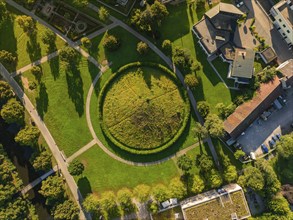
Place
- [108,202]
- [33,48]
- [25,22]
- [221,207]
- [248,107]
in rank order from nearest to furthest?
1. [221,207]
2. [108,202]
3. [248,107]
4. [25,22]
5. [33,48]

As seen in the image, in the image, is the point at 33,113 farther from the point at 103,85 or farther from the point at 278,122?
the point at 278,122

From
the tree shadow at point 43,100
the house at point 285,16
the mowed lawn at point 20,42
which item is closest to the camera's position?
the house at point 285,16

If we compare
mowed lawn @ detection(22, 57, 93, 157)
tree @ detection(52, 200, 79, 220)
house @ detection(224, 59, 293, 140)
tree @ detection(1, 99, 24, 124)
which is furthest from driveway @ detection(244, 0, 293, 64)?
tree @ detection(52, 200, 79, 220)

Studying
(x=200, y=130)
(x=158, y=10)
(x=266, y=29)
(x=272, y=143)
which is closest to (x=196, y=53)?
(x=158, y=10)

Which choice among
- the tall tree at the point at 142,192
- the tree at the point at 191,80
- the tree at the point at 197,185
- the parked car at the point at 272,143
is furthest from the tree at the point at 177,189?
the parked car at the point at 272,143

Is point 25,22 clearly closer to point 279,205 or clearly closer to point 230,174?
point 230,174

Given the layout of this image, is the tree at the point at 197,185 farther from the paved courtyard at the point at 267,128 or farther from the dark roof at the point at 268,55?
the dark roof at the point at 268,55
